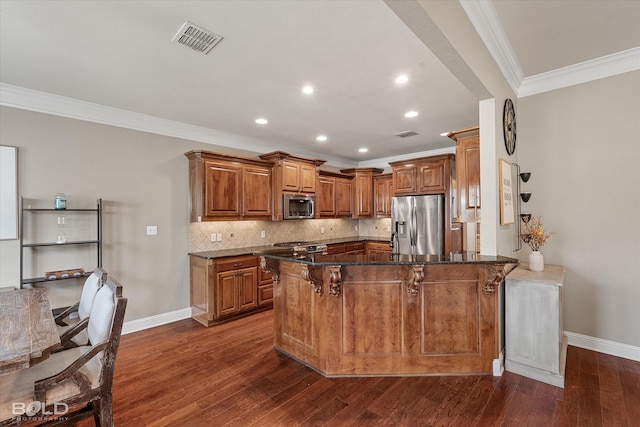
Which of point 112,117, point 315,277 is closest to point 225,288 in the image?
point 315,277

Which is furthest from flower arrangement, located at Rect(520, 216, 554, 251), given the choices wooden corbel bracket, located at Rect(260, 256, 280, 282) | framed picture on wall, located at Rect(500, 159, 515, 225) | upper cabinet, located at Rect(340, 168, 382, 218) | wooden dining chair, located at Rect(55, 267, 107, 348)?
wooden dining chair, located at Rect(55, 267, 107, 348)

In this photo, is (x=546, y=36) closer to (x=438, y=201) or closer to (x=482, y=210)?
(x=482, y=210)

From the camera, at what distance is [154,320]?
12.8ft

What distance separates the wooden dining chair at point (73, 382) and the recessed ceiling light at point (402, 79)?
280 cm

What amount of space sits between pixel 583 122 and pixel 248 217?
14.0ft

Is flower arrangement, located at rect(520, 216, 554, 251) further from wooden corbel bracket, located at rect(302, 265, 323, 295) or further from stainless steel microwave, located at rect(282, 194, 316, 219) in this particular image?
stainless steel microwave, located at rect(282, 194, 316, 219)

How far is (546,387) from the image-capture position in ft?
7.77

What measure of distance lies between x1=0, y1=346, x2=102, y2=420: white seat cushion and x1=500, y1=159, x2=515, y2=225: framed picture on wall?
3268 millimetres

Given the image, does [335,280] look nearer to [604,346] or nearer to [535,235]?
[535,235]

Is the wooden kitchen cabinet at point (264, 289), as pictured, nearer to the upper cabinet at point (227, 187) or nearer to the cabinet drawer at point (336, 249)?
the upper cabinet at point (227, 187)

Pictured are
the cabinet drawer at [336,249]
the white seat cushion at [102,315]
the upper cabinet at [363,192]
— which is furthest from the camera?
the upper cabinet at [363,192]

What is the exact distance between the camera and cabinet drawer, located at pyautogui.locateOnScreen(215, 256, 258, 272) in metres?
3.98

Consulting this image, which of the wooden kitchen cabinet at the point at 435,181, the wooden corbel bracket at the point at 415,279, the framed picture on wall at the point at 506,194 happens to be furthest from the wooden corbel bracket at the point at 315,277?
the wooden kitchen cabinet at the point at 435,181

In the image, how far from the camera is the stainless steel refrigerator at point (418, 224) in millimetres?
5160
